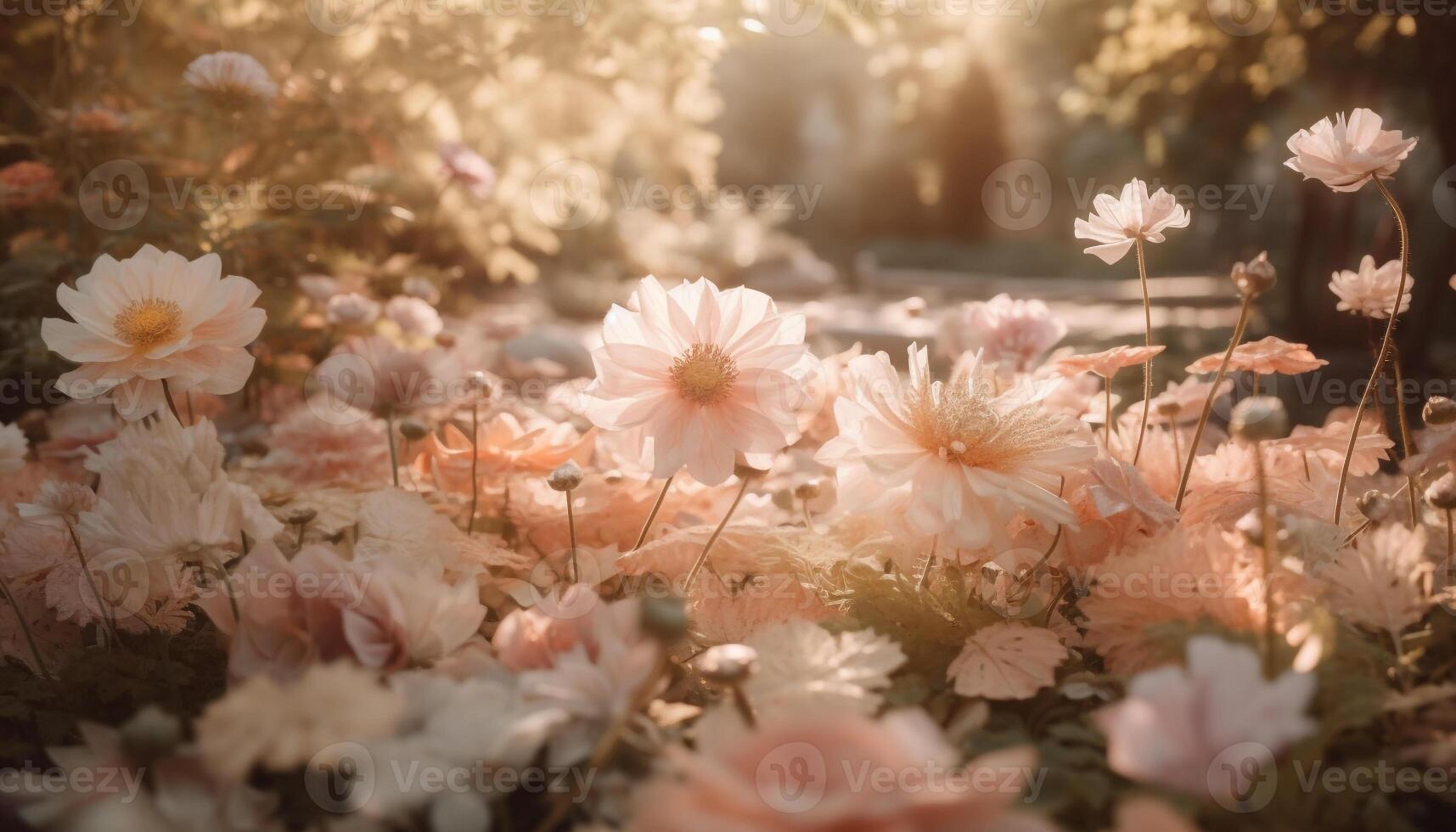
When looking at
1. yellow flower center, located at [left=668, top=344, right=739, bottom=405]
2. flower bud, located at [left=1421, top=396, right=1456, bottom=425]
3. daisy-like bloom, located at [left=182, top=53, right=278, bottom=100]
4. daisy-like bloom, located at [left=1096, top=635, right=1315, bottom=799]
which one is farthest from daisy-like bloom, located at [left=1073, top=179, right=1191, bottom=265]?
daisy-like bloom, located at [left=182, top=53, right=278, bottom=100]

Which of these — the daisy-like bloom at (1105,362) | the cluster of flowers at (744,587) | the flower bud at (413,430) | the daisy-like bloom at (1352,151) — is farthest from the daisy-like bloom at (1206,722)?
the flower bud at (413,430)

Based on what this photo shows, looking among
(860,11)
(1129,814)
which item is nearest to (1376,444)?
(1129,814)

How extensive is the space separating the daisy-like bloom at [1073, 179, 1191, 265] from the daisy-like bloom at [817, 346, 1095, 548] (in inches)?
9.6

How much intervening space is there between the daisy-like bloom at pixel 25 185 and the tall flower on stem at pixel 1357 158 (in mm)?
2392

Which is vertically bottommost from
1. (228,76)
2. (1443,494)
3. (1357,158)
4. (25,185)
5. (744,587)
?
(744,587)

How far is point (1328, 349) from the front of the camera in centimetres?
849

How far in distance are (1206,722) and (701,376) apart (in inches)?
24.5

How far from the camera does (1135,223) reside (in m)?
1.17

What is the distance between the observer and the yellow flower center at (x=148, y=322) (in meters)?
1.08

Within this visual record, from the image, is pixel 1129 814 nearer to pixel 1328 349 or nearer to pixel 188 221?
pixel 188 221

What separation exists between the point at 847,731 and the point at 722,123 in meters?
31.0

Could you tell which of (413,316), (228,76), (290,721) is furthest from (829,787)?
(228,76)

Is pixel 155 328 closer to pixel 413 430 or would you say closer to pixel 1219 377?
pixel 413 430

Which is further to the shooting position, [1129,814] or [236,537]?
[236,537]
